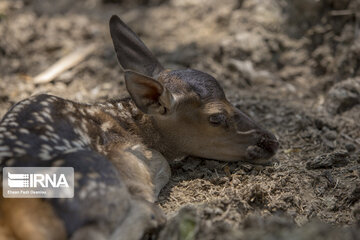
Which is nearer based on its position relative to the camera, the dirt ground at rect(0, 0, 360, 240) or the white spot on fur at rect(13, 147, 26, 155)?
the white spot on fur at rect(13, 147, 26, 155)

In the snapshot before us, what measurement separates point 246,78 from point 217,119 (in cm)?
242

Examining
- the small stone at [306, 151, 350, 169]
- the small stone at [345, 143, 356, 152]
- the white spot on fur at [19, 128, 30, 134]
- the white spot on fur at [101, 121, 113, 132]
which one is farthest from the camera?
the small stone at [345, 143, 356, 152]

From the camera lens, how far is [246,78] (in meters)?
6.57

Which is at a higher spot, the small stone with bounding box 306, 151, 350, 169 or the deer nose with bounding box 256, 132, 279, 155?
the deer nose with bounding box 256, 132, 279, 155

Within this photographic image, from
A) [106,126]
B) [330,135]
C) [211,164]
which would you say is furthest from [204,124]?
[330,135]

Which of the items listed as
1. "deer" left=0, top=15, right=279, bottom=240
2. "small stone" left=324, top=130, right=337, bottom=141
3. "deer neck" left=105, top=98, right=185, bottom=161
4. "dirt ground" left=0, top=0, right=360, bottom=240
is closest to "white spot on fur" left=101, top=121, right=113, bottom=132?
"deer" left=0, top=15, right=279, bottom=240

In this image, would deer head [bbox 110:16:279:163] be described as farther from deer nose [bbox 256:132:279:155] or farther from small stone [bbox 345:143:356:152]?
small stone [bbox 345:143:356:152]

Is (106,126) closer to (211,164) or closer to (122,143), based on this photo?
(122,143)

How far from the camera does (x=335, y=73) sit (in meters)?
6.42

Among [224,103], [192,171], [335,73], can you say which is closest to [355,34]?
[335,73]

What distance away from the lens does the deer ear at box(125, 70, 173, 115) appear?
3.92 meters

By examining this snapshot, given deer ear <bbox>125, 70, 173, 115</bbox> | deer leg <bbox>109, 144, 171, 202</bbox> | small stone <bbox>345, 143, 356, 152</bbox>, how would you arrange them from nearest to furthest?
deer leg <bbox>109, 144, 171, 202</bbox> < deer ear <bbox>125, 70, 173, 115</bbox> < small stone <bbox>345, 143, 356, 152</bbox>

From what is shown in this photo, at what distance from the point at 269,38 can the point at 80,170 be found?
4469 millimetres

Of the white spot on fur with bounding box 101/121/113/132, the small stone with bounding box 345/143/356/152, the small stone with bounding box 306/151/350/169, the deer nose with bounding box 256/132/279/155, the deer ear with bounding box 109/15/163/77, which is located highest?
the deer ear with bounding box 109/15/163/77
